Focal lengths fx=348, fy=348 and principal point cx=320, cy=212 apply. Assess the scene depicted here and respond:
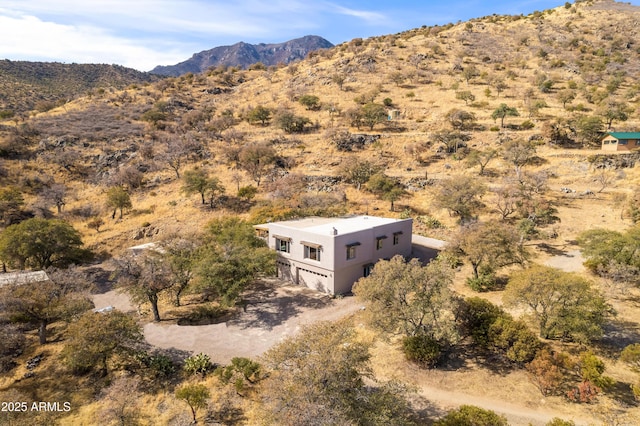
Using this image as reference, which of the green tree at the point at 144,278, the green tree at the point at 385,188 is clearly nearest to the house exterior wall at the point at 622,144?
the green tree at the point at 385,188

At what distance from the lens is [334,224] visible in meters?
36.6

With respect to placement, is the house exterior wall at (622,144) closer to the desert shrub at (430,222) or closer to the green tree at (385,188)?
the desert shrub at (430,222)

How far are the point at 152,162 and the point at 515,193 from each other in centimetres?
6196

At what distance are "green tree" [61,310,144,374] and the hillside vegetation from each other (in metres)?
0.21

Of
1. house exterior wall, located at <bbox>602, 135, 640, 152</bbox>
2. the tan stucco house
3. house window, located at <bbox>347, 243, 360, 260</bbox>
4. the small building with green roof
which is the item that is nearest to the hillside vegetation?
house exterior wall, located at <bbox>602, 135, 640, 152</bbox>

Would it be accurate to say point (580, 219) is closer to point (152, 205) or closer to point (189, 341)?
point (189, 341)

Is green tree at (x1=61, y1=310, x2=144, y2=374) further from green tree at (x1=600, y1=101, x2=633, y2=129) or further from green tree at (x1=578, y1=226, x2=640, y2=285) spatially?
green tree at (x1=600, y1=101, x2=633, y2=129)

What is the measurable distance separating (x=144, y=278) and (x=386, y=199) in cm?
3293

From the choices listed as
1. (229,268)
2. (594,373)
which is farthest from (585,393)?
(229,268)

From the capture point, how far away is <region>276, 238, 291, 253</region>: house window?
34619mm

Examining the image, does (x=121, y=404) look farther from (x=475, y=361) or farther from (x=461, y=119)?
(x=461, y=119)

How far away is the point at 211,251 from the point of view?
3066cm

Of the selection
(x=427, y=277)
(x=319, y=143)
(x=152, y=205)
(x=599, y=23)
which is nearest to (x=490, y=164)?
(x=319, y=143)

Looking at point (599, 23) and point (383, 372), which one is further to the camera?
point (599, 23)
